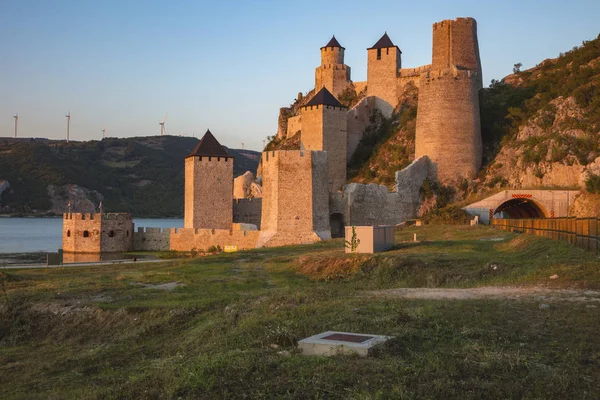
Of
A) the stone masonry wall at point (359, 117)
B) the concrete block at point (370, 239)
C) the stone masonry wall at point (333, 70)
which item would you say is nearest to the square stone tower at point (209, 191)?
the stone masonry wall at point (359, 117)

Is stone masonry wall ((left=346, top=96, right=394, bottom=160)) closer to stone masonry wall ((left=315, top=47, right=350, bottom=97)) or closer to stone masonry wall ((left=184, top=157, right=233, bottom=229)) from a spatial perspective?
stone masonry wall ((left=315, top=47, right=350, bottom=97))

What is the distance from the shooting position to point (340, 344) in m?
6.88

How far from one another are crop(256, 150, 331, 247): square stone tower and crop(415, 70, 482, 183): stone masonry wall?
30.0 feet

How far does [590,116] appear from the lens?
114ft

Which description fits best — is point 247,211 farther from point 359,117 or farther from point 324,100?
point 359,117

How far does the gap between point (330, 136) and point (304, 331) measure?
33.2 metres

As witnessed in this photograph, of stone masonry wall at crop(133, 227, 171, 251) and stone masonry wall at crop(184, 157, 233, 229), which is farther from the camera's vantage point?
stone masonry wall at crop(133, 227, 171, 251)

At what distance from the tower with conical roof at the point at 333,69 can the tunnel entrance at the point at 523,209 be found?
1717 cm

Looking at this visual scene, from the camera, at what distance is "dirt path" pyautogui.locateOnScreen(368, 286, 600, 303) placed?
9587 mm

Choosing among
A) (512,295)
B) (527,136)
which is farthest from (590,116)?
(512,295)

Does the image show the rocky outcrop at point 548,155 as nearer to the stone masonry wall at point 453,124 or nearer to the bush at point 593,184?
the bush at point 593,184

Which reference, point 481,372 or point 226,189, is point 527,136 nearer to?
point 226,189

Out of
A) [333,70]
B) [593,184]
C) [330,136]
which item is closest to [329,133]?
[330,136]

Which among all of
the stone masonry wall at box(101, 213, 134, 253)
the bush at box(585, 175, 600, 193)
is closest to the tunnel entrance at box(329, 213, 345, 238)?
the stone masonry wall at box(101, 213, 134, 253)
